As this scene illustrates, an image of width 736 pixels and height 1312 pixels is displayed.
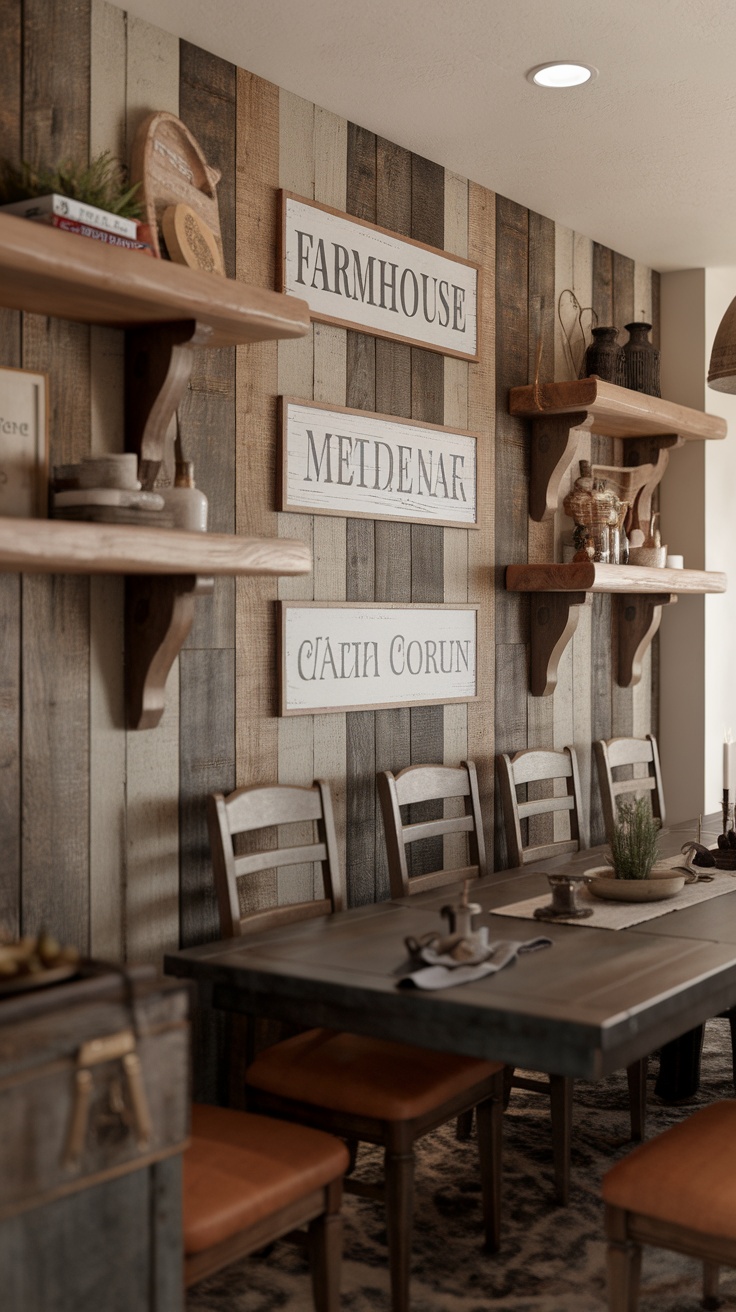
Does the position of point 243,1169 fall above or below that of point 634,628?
below

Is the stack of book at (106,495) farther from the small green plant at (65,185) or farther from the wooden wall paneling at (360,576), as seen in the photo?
the wooden wall paneling at (360,576)

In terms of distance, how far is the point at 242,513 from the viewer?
2.86 m

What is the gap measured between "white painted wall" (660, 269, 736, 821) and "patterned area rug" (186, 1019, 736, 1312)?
170 centimetres

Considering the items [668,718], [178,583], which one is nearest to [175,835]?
[178,583]

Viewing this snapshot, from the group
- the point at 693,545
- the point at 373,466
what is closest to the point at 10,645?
the point at 373,466

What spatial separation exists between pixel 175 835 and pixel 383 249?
161 cm

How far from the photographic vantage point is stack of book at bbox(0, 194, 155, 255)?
2062 millimetres

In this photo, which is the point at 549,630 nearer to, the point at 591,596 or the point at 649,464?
the point at 591,596

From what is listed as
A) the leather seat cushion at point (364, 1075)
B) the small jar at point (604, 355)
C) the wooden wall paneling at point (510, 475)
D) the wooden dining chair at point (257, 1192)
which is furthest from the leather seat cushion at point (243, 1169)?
the small jar at point (604, 355)

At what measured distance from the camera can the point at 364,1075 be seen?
232 centimetres

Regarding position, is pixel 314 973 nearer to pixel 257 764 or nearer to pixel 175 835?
pixel 175 835

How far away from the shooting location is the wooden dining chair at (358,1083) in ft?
7.28

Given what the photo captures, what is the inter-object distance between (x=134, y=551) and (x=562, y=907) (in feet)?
3.69

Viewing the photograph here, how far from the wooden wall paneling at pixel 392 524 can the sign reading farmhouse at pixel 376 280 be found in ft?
0.20
